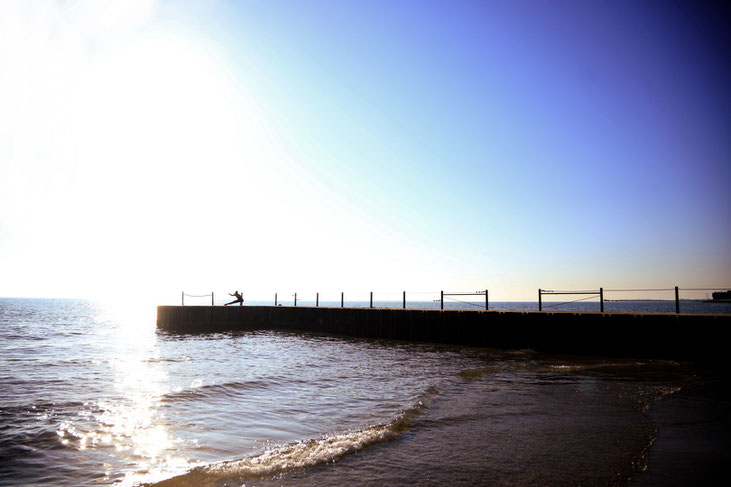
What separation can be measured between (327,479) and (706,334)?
13.5 m

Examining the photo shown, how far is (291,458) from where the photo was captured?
17.7ft

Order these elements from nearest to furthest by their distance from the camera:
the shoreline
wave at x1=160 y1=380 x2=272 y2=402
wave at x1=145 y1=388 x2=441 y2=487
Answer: the shoreline < wave at x1=145 y1=388 x2=441 y2=487 < wave at x1=160 y1=380 x2=272 y2=402

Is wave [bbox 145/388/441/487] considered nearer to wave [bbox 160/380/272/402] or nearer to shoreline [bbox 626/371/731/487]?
shoreline [bbox 626/371/731/487]

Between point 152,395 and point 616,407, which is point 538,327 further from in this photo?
point 152,395

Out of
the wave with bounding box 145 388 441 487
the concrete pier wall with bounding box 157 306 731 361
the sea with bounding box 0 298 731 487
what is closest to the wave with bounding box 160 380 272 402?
the sea with bounding box 0 298 731 487

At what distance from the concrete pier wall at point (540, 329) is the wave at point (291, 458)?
11032mm

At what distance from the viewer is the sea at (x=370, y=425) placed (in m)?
4.84

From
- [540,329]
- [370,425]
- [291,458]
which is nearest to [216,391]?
[370,425]

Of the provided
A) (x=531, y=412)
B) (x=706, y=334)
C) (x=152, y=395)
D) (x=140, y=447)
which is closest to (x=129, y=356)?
(x=152, y=395)

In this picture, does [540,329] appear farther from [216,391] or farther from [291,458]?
[291,458]

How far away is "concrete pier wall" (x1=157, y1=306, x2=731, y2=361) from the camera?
44.7 ft

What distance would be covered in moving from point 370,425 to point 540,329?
1200 centimetres

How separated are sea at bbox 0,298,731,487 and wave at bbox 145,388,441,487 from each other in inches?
1.1

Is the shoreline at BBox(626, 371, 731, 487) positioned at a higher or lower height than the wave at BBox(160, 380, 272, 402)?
higher
